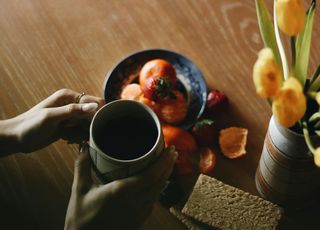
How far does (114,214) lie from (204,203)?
0.17 metres

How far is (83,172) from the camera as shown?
632 mm

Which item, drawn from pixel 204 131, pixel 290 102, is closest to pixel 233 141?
pixel 204 131

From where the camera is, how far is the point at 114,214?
2.13 ft

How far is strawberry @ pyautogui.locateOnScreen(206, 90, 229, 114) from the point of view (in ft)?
2.69

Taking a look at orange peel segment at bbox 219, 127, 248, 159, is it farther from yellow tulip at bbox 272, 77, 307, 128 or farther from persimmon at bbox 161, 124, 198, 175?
yellow tulip at bbox 272, 77, 307, 128

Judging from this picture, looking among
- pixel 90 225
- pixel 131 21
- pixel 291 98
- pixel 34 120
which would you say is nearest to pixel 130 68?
pixel 131 21

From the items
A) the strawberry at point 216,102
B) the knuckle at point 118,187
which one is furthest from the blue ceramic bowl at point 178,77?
the knuckle at point 118,187

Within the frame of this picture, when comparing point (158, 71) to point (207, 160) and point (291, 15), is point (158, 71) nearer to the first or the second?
point (207, 160)

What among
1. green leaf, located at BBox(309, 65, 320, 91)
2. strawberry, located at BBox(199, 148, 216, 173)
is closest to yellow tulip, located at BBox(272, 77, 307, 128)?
green leaf, located at BBox(309, 65, 320, 91)

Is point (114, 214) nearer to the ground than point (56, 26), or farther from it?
nearer to the ground

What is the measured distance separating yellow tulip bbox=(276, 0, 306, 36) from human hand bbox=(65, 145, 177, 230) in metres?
0.25

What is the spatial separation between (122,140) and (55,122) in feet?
0.45

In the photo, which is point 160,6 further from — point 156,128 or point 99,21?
point 156,128

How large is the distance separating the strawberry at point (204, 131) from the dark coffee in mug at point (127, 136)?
7.2 inches
